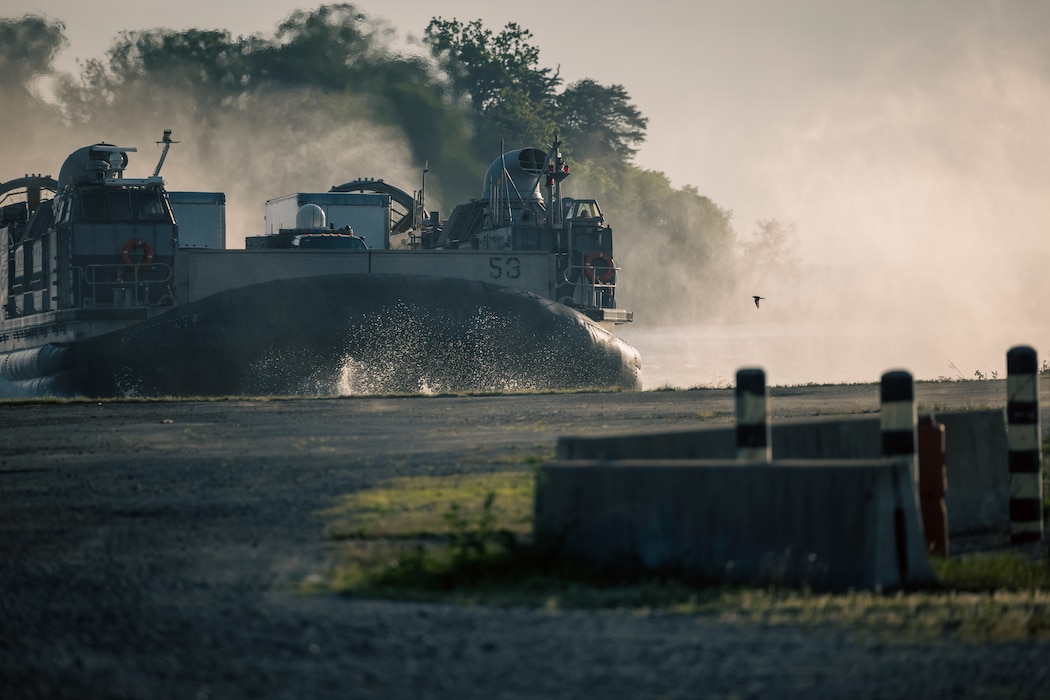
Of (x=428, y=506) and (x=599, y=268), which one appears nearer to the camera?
(x=428, y=506)

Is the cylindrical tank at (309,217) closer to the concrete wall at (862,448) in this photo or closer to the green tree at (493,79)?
the concrete wall at (862,448)

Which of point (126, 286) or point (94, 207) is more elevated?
point (94, 207)

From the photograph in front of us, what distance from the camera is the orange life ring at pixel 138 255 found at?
26.1m

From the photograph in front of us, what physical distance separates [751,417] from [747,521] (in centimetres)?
52

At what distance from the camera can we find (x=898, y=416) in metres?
6.79

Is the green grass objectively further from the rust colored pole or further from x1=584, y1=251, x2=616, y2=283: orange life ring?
x1=584, y1=251, x2=616, y2=283: orange life ring

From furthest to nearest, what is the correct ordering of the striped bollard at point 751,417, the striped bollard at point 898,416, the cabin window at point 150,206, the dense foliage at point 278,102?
the dense foliage at point 278,102 → the cabin window at point 150,206 → the striped bollard at point 898,416 → the striped bollard at point 751,417

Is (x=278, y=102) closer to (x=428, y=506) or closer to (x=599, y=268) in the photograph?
(x=599, y=268)

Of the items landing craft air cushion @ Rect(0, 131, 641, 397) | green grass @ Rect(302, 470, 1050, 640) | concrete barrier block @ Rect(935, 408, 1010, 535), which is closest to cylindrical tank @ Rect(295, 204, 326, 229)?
landing craft air cushion @ Rect(0, 131, 641, 397)

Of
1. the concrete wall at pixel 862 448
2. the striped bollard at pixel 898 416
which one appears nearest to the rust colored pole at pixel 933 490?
the striped bollard at pixel 898 416

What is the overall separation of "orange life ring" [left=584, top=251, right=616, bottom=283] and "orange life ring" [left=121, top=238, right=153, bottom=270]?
315 inches

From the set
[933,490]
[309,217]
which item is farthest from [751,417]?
[309,217]

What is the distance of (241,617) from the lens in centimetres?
486

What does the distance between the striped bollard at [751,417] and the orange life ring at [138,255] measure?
21.0 m
